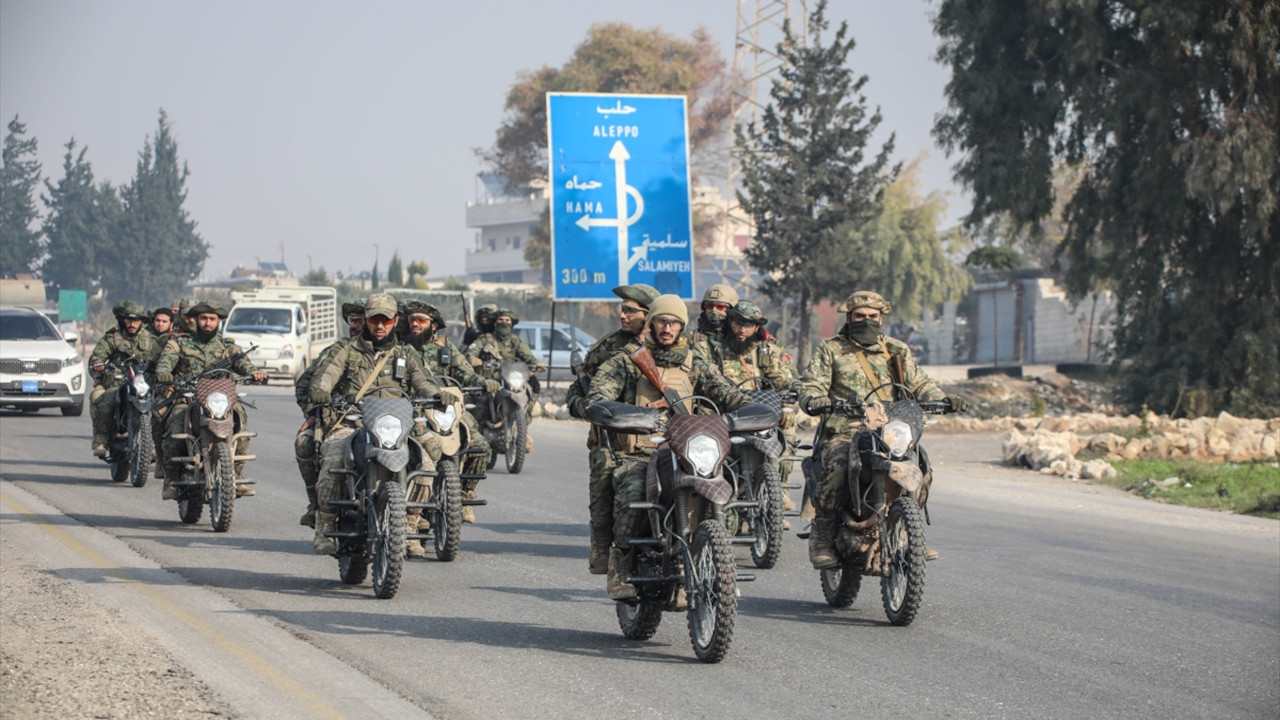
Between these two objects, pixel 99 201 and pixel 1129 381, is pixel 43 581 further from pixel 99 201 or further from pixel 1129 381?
pixel 99 201

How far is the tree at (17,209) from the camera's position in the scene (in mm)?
73188

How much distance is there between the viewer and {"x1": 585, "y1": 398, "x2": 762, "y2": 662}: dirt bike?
267 inches

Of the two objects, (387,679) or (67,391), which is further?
(67,391)

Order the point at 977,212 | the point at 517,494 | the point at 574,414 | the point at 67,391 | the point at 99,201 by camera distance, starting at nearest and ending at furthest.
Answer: the point at 574,414
the point at 517,494
the point at 67,391
the point at 977,212
the point at 99,201

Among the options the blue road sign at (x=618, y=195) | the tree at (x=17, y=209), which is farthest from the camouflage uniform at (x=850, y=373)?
the tree at (x=17, y=209)

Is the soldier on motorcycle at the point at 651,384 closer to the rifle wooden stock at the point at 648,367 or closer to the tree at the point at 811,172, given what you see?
the rifle wooden stock at the point at 648,367

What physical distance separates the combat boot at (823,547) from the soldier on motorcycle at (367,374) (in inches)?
103

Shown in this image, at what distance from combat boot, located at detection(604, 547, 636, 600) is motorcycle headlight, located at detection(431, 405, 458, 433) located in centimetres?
279

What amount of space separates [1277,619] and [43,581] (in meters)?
7.52

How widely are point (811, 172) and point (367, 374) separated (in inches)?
1288

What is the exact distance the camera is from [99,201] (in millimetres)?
86000

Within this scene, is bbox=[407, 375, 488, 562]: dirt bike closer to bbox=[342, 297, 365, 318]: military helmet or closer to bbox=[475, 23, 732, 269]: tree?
bbox=[342, 297, 365, 318]: military helmet

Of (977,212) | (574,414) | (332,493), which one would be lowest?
(332,493)

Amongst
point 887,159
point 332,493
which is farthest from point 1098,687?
point 887,159
